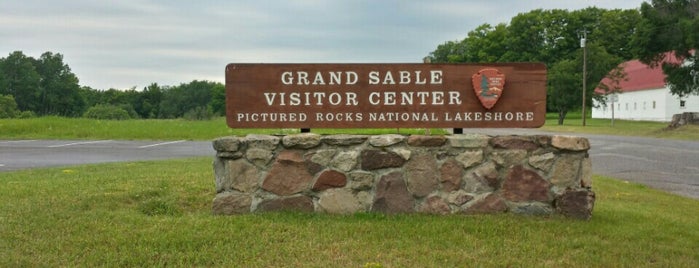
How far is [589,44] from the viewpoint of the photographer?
41.7 meters

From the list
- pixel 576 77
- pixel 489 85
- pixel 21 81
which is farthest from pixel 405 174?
pixel 21 81

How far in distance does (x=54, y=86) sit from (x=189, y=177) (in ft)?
231

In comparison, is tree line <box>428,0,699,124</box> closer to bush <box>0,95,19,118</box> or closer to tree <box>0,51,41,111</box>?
bush <box>0,95,19,118</box>

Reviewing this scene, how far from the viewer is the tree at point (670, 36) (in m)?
28.4

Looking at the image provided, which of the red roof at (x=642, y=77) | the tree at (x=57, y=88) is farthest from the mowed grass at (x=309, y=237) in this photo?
the tree at (x=57, y=88)

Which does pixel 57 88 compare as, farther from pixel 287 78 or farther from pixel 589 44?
pixel 287 78

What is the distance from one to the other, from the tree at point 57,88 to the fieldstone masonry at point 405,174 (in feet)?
227

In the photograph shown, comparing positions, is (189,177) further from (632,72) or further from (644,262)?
(632,72)

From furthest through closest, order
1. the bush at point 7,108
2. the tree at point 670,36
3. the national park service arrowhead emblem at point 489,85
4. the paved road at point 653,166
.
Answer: the bush at point 7,108 < the tree at point 670,36 < the paved road at point 653,166 < the national park service arrowhead emblem at point 489,85

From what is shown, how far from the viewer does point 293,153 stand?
5270 millimetres

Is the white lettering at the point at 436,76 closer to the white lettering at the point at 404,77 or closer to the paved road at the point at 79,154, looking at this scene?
the white lettering at the point at 404,77

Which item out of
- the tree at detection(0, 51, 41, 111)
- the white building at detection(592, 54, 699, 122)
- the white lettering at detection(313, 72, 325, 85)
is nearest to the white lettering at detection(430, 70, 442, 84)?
the white lettering at detection(313, 72, 325, 85)

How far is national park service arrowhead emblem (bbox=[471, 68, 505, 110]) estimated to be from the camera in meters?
5.54

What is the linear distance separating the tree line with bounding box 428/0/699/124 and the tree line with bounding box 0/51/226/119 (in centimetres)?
3208
